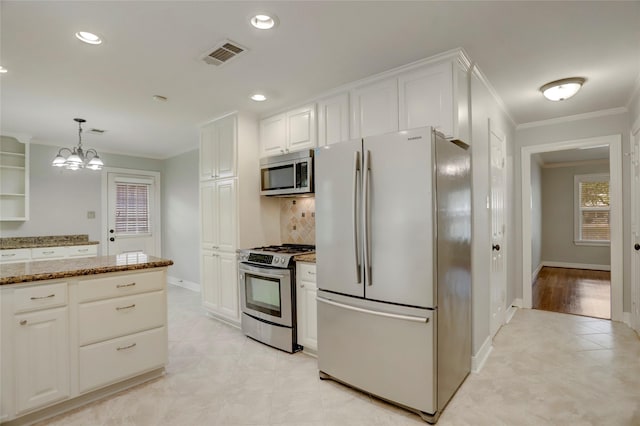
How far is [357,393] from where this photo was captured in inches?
90.7

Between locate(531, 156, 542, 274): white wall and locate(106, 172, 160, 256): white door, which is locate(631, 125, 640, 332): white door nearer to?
locate(531, 156, 542, 274): white wall

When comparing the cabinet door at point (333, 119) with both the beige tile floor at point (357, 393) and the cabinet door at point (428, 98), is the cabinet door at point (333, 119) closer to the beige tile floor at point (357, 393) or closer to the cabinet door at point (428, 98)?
the cabinet door at point (428, 98)

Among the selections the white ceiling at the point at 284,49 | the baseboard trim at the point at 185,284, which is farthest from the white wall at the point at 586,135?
the baseboard trim at the point at 185,284

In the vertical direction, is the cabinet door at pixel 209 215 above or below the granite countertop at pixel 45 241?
above

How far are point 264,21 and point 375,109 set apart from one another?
1.14 metres

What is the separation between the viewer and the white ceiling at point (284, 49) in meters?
1.83

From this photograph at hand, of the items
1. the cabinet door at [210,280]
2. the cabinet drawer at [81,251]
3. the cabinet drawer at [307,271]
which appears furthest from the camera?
the cabinet drawer at [81,251]

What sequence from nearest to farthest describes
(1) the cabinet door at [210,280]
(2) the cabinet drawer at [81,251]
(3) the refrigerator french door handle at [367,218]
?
(3) the refrigerator french door handle at [367,218] < (1) the cabinet door at [210,280] < (2) the cabinet drawer at [81,251]

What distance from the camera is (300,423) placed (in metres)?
1.98

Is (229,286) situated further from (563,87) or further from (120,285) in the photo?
(563,87)

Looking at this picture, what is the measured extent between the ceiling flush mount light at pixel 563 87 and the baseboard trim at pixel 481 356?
2315 mm

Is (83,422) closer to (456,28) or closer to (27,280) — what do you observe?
(27,280)

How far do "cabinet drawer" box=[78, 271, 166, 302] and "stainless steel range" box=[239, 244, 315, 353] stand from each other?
35.2 inches

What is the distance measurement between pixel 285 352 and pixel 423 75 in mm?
2678
